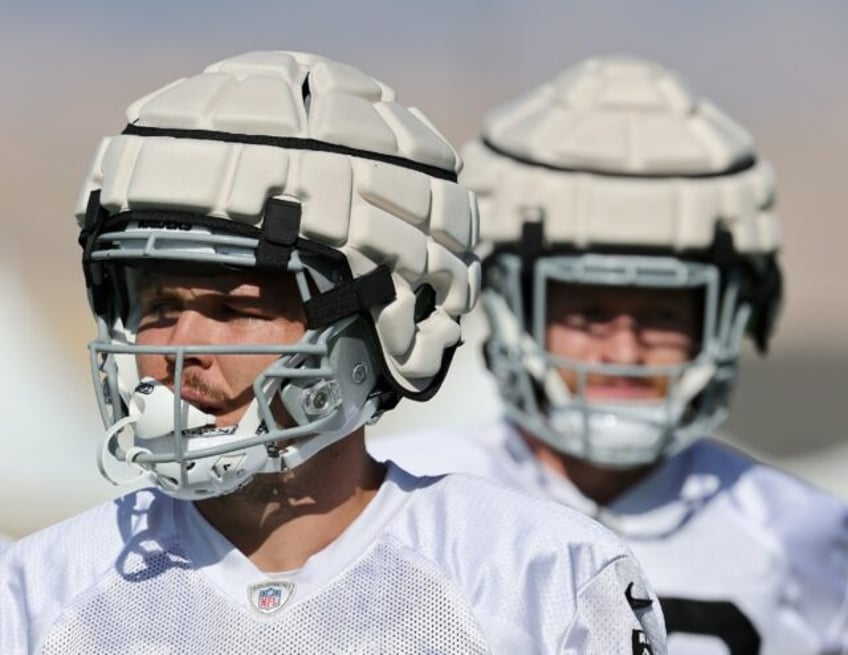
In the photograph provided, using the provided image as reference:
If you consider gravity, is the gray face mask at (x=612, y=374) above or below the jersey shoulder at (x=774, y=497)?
above

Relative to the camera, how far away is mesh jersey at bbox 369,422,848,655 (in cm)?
391

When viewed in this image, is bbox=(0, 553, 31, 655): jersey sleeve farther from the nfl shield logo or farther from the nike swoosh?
the nike swoosh

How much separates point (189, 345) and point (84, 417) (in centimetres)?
470

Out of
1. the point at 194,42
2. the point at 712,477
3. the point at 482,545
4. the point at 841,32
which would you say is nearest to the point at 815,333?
the point at 841,32

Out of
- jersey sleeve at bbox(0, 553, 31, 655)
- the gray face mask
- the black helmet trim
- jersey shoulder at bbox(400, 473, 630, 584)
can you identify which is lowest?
the gray face mask

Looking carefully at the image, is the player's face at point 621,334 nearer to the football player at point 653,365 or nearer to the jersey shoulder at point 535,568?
the football player at point 653,365

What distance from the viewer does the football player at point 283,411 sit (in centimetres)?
249

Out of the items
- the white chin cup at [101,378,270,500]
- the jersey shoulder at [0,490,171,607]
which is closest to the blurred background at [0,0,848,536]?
the jersey shoulder at [0,490,171,607]

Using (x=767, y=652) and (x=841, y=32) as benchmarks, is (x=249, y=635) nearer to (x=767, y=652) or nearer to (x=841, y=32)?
(x=767, y=652)

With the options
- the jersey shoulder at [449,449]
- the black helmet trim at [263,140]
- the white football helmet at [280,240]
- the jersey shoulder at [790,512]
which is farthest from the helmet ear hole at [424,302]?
the jersey shoulder at [790,512]

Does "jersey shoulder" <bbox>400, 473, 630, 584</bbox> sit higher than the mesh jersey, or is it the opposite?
"jersey shoulder" <bbox>400, 473, 630, 584</bbox>

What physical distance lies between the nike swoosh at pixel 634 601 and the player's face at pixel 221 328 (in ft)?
1.68

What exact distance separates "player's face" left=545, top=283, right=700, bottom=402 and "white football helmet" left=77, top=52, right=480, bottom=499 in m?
1.29

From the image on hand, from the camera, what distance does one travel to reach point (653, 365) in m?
3.97
